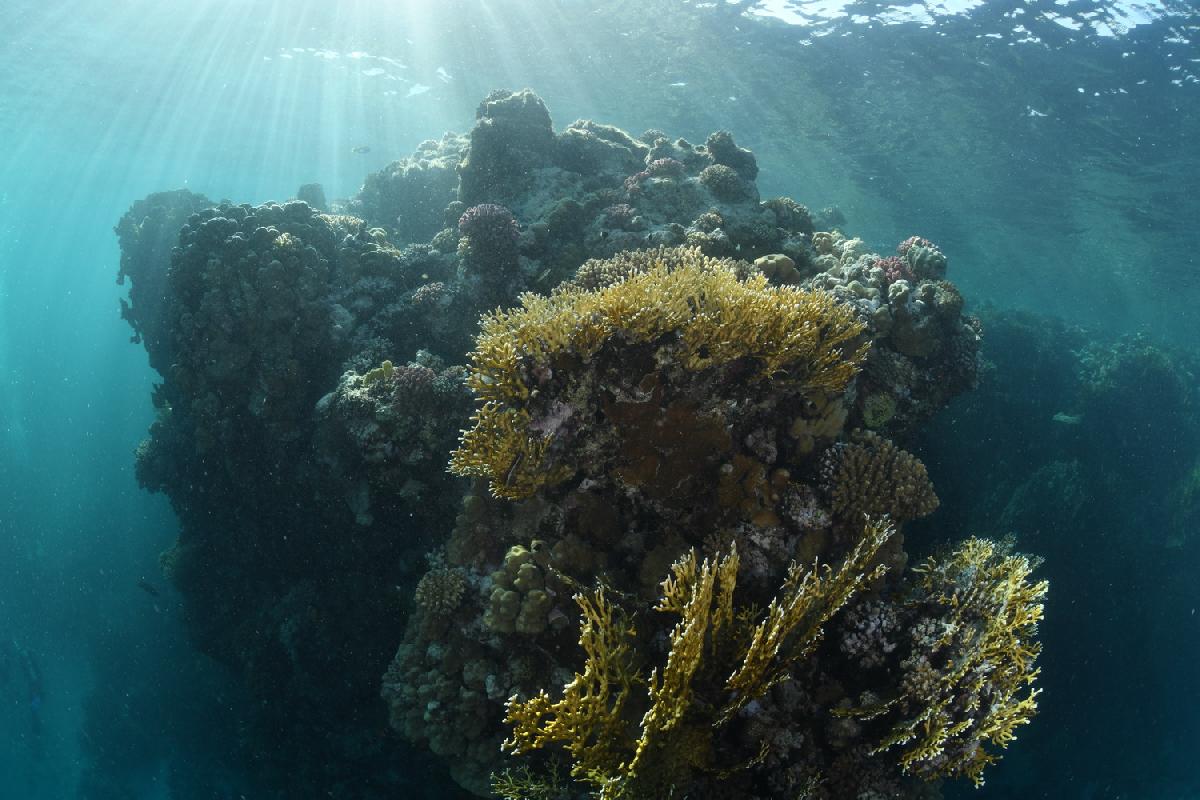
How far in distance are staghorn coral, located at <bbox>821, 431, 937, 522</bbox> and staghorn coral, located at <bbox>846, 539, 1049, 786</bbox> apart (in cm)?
81

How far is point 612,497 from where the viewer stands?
19.2 feet

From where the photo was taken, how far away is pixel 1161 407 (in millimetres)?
19906

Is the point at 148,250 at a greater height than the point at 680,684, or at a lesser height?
lesser

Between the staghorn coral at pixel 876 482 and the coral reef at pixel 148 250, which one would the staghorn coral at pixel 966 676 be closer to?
the staghorn coral at pixel 876 482

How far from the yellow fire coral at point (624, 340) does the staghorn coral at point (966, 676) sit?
2.20 metres

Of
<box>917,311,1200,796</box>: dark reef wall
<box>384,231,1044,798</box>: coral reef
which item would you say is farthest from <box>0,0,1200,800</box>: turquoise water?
<box>384,231,1044,798</box>: coral reef

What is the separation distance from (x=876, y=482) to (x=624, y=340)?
2.88 m

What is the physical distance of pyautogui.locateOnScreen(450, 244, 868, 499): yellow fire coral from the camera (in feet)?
16.7

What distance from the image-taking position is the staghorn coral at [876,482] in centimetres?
560

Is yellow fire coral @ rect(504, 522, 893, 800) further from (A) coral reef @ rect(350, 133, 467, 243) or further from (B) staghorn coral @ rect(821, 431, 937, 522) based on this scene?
(A) coral reef @ rect(350, 133, 467, 243)

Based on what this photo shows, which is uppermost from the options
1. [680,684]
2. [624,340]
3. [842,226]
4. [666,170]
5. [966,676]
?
[624,340]

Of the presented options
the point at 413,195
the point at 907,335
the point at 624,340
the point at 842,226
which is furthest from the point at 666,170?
the point at 842,226

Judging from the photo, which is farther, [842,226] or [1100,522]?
[842,226]

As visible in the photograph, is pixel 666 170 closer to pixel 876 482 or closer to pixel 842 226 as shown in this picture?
pixel 876 482
